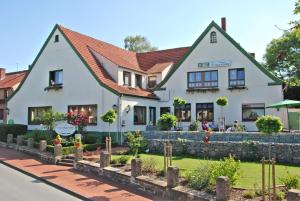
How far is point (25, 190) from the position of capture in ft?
43.9

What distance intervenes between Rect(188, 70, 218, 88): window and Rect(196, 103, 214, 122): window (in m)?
1.63

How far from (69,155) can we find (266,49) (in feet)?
125

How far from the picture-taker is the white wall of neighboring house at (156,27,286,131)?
27.5 metres

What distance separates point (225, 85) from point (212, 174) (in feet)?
60.4

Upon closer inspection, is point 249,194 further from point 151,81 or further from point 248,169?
point 151,81

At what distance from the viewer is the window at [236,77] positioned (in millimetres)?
28547

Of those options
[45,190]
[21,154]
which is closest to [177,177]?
[45,190]

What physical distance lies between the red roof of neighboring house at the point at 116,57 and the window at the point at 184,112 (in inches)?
95.4

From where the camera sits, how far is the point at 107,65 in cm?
2989

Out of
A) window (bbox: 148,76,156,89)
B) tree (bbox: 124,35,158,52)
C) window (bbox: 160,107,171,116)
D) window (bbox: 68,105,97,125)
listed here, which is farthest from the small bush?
tree (bbox: 124,35,158,52)

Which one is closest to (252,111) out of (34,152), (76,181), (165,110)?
(165,110)

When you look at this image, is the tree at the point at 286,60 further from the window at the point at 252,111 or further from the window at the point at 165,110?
the window at the point at 165,110

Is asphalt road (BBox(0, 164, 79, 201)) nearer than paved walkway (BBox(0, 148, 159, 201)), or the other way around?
asphalt road (BBox(0, 164, 79, 201))

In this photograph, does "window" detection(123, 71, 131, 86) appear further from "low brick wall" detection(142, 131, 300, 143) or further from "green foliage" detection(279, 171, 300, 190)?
"green foliage" detection(279, 171, 300, 190)
